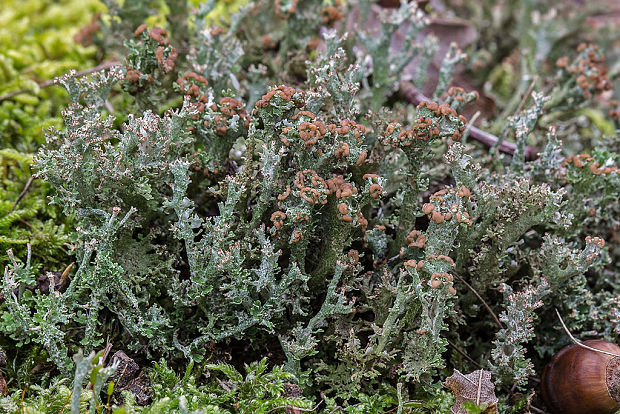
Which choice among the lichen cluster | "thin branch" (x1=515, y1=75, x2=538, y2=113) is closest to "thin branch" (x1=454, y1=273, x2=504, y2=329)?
the lichen cluster

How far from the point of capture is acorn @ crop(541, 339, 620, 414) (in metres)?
2.25

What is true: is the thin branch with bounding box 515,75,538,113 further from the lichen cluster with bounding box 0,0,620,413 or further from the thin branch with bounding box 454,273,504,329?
the thin branch with bounding box 454,273,504,329

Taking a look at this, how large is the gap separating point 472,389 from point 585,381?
475mm

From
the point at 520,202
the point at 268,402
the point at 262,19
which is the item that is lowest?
the point at 268,402

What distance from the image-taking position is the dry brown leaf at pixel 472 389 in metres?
2.21

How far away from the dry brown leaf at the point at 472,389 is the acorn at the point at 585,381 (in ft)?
1.08

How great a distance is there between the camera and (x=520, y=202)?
235 centimetres

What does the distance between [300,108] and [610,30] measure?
3.09 meters

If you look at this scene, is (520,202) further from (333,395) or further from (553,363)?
(333,395)

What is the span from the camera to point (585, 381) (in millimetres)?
2275

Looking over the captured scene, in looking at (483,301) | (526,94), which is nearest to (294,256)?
(483,301)

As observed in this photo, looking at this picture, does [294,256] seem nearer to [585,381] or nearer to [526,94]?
[585,381]

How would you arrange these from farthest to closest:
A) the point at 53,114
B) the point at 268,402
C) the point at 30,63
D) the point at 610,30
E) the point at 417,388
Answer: the point at 610,30 < the point at 30,63 < the point at 53,114 < the point at 417,388 < the point at 268,402

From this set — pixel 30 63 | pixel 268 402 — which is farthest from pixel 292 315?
pixel 30 63
